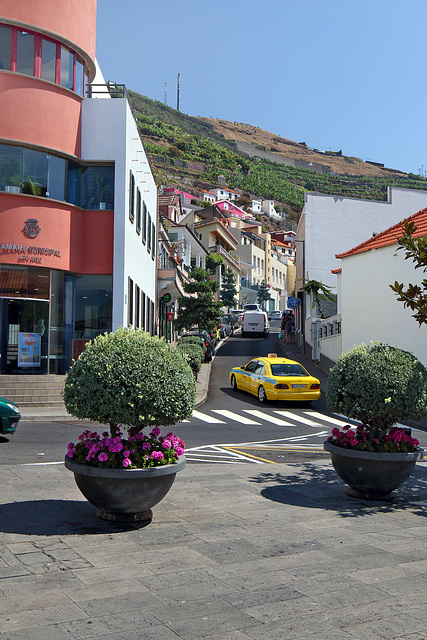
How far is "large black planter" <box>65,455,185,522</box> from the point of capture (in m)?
6.71

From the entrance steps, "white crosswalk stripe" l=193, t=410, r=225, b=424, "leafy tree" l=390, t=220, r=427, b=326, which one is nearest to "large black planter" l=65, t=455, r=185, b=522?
"leafy tree" l=390, t=220, r=427, b=326

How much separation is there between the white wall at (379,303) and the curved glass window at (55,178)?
397 inches

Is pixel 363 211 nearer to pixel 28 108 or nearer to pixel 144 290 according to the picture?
pixel 144 290

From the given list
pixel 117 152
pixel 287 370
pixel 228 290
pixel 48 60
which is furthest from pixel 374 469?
pixel 228 290

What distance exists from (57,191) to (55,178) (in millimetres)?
419

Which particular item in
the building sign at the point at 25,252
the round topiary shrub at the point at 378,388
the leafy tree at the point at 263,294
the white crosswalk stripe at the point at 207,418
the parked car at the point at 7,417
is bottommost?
the white crosswalk stripe at the point at 207,418

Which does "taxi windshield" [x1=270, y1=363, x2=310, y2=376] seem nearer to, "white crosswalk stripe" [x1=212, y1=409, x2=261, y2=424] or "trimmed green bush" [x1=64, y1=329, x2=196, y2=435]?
"white crosswalk stripe" [x1=212, y1=409, x2=261, y2=424]

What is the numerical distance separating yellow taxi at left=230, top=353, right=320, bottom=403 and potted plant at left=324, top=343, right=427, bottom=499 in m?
12.8

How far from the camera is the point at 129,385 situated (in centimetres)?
681

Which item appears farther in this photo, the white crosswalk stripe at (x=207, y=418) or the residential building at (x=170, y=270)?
the residential building at (x=170, y=270)

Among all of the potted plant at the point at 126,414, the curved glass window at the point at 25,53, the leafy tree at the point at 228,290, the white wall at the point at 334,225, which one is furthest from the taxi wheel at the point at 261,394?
the leafy tree at the point at 228,290

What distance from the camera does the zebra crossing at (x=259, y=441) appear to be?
41.2 ft

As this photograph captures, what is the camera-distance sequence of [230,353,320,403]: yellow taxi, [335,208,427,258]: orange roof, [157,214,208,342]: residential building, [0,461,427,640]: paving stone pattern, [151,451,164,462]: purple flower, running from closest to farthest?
[0,461,427,640]: paving stone pattern < [151,451,164,462]: purple flower < [230,353,320,403]: yellow taxi < [335,208,427,258]: orange roof < [157,214,208,342]: residential building

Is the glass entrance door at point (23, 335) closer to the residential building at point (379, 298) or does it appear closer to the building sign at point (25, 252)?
the building sign at point (25, 252)
